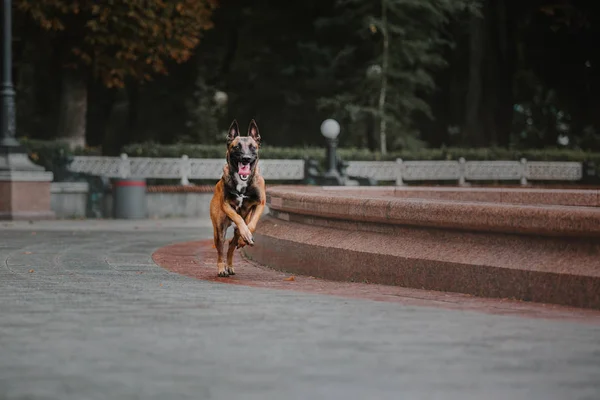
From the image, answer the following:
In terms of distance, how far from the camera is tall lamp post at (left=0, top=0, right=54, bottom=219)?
26.3 meters

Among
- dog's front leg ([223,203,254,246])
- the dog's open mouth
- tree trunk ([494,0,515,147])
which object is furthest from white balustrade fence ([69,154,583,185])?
the dog's open mouth

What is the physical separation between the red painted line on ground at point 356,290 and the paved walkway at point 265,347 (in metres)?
0.34

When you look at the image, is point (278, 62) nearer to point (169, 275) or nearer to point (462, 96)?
point (462, 96)

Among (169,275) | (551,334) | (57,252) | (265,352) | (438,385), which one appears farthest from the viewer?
(57,252)

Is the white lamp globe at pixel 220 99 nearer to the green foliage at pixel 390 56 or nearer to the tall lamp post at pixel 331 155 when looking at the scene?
the green foliage at pixel 390 56

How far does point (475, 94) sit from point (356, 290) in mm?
35537

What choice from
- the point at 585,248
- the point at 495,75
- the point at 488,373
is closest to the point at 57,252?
the point at 585,248

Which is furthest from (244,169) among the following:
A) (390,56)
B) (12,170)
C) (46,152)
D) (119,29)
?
(390,56)

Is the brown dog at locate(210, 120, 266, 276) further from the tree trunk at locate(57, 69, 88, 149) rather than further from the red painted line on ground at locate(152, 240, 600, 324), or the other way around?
the tree trunk at locate(57, 69, 88, 149)

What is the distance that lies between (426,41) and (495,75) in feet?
10.5

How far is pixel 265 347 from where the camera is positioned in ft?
27.4

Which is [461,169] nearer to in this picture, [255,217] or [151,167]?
[151,167]

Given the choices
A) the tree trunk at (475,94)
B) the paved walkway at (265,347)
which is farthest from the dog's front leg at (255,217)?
the tree trunk at (475,94)

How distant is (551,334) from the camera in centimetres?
891
